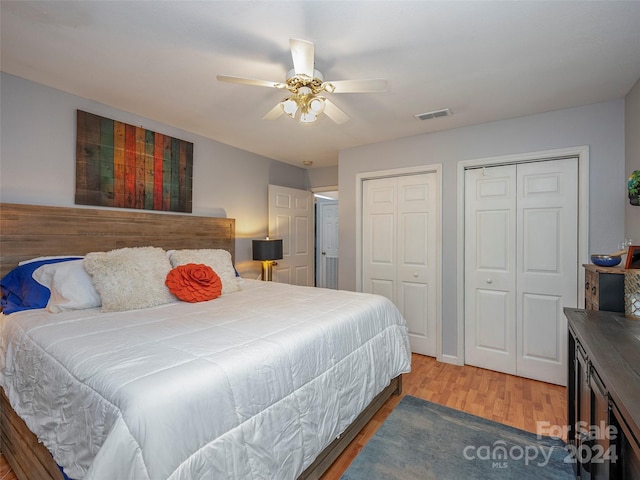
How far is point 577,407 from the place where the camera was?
4.92 feet

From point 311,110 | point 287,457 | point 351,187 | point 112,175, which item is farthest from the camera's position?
point 351,187

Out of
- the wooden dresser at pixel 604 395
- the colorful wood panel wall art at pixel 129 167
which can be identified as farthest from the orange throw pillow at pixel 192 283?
the wooden dresser at pixel 604 395

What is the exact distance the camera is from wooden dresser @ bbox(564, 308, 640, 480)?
0.84 m

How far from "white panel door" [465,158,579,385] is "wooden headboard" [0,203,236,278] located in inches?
112

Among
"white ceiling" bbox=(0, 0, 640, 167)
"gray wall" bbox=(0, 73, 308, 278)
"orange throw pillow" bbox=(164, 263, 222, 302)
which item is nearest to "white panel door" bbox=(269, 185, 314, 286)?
"gray wall" bbox=(0, 73, 308, 278)

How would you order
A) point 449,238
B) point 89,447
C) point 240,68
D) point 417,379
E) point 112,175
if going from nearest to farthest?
point 89,447 < point 240,68 < point 112,175 < point 417,379 < point 449,238

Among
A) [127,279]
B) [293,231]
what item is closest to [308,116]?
[127,279]

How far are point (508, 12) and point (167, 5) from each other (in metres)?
1.67

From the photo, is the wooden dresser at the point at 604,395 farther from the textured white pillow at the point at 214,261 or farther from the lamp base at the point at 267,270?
the lamp base at the point at 267,270

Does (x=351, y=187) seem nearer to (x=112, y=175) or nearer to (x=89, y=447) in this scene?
(x=112, y=175)

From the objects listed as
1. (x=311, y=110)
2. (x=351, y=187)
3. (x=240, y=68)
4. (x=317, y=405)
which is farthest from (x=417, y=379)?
(x=240, y=68)

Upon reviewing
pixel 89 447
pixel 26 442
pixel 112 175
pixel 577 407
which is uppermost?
pixel 112 175

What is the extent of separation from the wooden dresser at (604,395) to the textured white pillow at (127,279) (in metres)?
2.23

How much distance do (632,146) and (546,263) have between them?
1.07 m
